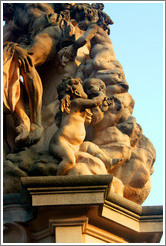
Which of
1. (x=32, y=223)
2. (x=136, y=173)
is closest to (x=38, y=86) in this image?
(x=136, y=173)

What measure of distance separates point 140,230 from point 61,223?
3.08ft

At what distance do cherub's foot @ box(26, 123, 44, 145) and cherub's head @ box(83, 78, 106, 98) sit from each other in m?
0.73

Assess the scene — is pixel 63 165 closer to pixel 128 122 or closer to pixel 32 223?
pixel 32 223

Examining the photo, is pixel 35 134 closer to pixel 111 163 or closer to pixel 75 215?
pixel 111 163

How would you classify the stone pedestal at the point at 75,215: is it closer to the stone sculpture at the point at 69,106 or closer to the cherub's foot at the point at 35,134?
the stone sculpture at the point at 69,106

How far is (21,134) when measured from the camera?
591 cm

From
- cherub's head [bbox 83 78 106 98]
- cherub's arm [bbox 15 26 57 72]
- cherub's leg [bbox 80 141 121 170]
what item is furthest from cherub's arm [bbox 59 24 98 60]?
cherub's leg [bbox 80 141 121 170]

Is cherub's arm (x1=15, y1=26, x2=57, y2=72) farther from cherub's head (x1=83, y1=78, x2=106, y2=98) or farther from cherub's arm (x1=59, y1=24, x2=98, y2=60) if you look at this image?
cherub's head (x1=83, y1=78, x2=106, y2=98)

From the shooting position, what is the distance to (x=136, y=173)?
6.16 meters

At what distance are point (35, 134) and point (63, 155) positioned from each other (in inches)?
31.2

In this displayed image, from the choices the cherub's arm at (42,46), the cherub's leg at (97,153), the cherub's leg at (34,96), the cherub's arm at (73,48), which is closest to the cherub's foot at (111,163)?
the cherub's leg at (97,153)

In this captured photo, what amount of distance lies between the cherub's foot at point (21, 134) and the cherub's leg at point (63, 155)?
1.51 ft

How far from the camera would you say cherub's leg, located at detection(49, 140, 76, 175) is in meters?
5.29

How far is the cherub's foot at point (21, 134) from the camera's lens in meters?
Result: 5.85
